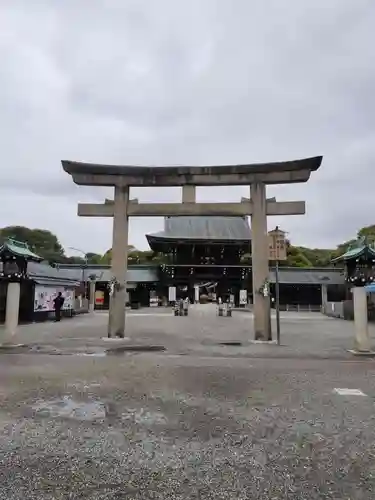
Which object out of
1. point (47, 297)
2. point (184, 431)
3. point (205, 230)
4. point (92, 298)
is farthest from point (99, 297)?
point (184, 431)

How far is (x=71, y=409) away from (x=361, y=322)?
30.0 ft

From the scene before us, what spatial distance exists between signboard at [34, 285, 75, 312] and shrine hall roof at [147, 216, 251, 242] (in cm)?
1333

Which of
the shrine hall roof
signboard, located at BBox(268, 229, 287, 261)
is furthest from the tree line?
signboard, located at BBox(268, 229, 287, 261)

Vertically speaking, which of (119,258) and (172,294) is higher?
(119,258)

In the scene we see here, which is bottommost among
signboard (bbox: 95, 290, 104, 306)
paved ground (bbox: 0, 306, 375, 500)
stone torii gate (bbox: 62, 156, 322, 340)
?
paved ground (bbox: 0, 306, 375, 500)

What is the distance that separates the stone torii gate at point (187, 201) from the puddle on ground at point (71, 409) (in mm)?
8532

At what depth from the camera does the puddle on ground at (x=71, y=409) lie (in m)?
4.81

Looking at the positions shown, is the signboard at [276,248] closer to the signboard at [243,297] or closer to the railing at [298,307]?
the railing at [298,307]

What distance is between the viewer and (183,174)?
47.4 feet

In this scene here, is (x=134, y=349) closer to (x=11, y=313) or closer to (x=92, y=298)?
(x=11, y=313)

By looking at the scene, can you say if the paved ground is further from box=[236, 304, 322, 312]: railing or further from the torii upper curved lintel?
box=[236, 304, 322, 312]: railing

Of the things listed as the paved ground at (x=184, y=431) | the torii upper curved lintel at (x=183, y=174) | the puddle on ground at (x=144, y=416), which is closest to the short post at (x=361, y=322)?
the paved ground at (x=184, y=431)

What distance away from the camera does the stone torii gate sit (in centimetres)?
1392

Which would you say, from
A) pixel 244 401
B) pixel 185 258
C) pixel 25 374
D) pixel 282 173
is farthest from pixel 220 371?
pixel 185 258
